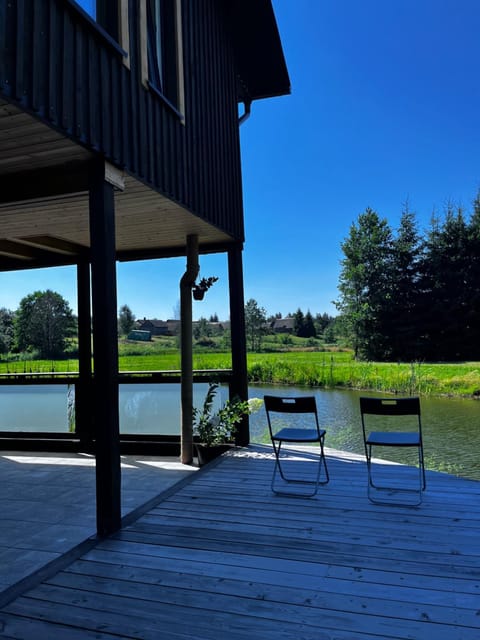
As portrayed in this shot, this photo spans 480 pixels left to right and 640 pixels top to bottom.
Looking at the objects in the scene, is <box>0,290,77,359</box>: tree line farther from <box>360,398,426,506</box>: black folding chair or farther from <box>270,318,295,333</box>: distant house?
<box>270,318,295,333</box>: distant house

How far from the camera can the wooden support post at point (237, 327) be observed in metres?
5.09

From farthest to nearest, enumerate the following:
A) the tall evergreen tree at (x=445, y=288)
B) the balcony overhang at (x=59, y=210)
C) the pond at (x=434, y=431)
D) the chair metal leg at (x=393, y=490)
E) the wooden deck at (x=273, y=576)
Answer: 1. the tall evergreen tree at (x=445, y=288)
2. the pond at (x=434, y=431)
3. the chair metal leg at (x=393, y=490)
4. the balcony overhang at (x=59, y=210)
5. the wooden deck at (x=273, y=576)

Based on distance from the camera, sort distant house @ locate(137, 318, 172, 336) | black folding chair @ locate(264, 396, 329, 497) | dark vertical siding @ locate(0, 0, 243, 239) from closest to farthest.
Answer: dark vertical siding @ locate(0, 0, 243, 239) → black folding chair @ locate(264, 396, 329, 497) → distant house @ locate(137, 318, 172, 336)

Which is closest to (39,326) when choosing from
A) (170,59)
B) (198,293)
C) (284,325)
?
(198,293)

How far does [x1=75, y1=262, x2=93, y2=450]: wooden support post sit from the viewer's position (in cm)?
538

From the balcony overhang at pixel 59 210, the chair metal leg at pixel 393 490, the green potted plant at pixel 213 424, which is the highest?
the balcony overhang at pixel 59 210

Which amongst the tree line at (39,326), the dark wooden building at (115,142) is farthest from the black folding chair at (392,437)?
the tree line at (39,326)

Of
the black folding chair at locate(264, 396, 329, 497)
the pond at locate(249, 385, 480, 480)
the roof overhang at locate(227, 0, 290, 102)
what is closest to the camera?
the black folding chair at locate(264, 396, 329, 497)

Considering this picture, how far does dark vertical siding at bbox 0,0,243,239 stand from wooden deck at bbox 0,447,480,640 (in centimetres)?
227

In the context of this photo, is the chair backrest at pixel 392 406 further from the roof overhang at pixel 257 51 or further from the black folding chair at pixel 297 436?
the roof overhang at pixel 257 51

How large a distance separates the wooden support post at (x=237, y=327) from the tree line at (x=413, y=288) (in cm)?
2038

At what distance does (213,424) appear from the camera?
4711 millimetres

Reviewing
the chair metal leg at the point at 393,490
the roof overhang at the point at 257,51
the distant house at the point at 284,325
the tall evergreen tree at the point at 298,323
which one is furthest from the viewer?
the tall evergreen tree at the point at 298,323

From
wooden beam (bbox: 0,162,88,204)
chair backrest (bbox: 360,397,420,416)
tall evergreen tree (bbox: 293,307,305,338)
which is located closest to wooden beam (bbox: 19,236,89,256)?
wooden beam (bbox: 0,162,88,204)
